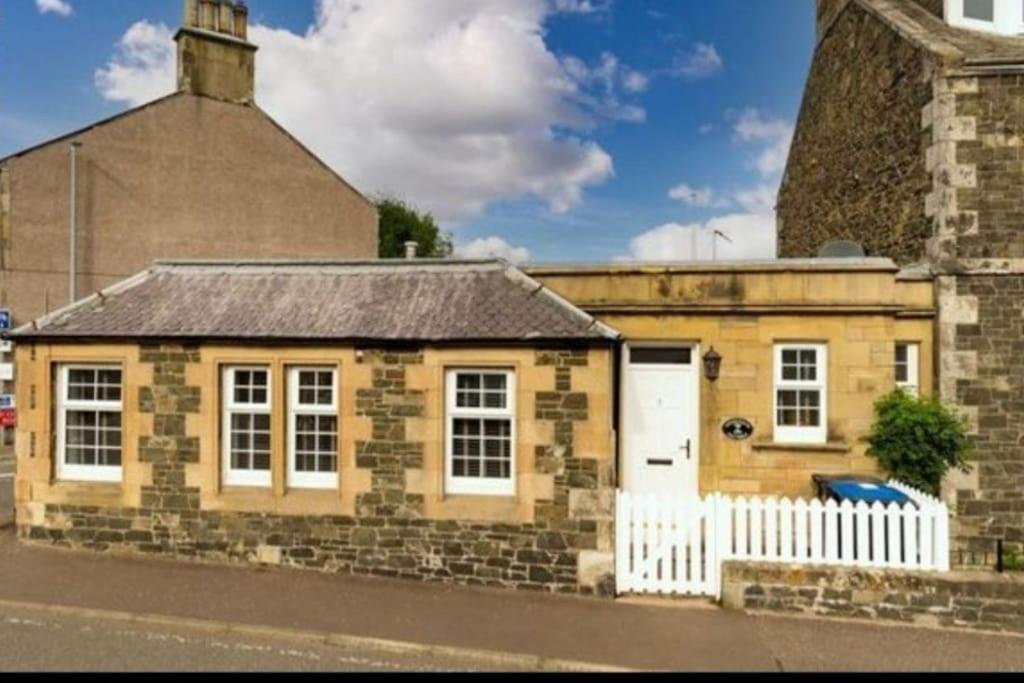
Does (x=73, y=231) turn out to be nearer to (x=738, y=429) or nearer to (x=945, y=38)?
(x=738, y=429)

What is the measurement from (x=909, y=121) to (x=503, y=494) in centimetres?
965

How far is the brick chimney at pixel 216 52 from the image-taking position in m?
22.3

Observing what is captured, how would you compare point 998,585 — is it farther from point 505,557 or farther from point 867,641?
point 505,557

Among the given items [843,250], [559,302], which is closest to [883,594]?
[559,302]

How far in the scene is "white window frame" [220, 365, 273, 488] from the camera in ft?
29.2

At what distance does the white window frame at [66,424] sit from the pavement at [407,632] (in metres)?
1.50

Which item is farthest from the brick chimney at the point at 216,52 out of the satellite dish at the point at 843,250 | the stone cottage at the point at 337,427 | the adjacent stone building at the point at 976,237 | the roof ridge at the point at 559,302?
the adjacent stone building at the point at 976,237

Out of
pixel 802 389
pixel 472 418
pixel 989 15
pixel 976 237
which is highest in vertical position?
pixel 989 15

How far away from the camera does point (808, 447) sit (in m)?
10.1

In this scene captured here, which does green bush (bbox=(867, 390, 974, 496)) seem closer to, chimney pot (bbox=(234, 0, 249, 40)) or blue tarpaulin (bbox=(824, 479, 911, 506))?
blue tarpaulin (bbox=(824, 479, 911, 506))

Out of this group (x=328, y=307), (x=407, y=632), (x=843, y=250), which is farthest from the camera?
(x=843, y=250)

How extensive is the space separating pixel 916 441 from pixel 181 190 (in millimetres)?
21667

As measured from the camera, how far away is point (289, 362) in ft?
28.8
